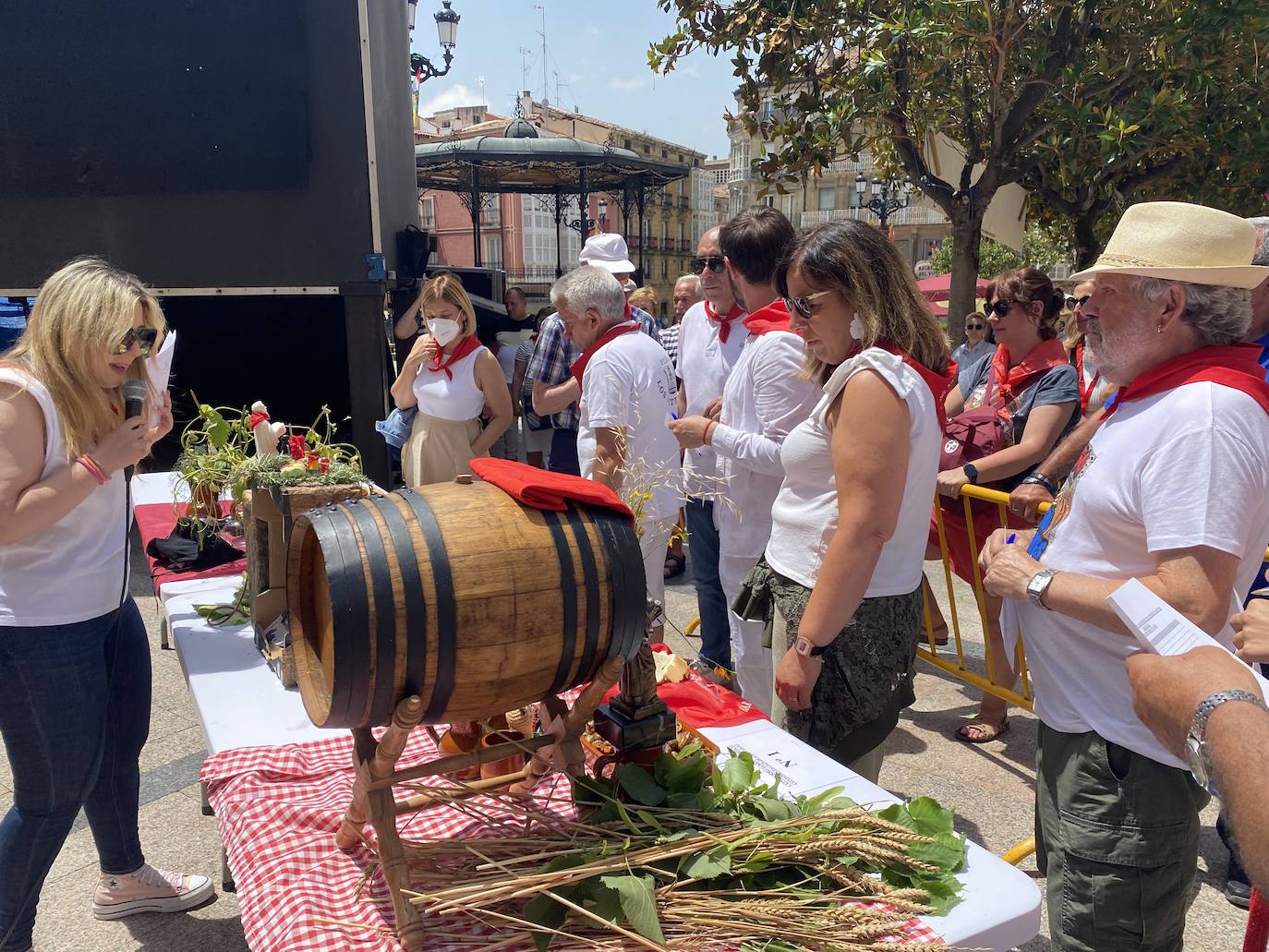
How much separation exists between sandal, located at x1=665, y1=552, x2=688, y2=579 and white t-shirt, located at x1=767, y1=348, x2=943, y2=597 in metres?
3.81

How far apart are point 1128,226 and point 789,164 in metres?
5.90

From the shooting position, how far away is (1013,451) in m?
3.81

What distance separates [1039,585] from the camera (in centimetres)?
171

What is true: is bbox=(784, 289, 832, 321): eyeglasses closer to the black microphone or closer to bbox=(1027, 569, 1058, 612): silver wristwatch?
bbox=(1027, 569, 1058, 612): silver wristwatch

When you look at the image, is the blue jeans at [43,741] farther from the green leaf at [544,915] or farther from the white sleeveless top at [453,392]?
the white sleeveless top at [453,392]

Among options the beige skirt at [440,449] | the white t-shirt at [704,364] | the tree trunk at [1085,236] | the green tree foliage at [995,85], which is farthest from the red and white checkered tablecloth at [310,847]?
the tree trunk at [1085,236]

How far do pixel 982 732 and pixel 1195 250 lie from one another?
2725 mm

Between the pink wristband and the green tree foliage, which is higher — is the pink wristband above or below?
below

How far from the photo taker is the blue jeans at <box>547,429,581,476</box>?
215 inches

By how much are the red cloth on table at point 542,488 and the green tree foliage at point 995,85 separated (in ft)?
19.1

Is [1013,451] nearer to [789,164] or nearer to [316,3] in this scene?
[789,164]

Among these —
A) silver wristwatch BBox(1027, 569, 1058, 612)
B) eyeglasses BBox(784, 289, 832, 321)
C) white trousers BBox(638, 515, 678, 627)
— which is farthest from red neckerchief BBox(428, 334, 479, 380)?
silver wristwatch BBox(1027, 569, 1058, 612)

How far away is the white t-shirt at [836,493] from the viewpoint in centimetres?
204

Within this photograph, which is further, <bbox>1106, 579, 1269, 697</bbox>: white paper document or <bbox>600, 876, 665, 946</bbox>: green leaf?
<bbox>600, 876, 665, 946</bbox>: green leaf
